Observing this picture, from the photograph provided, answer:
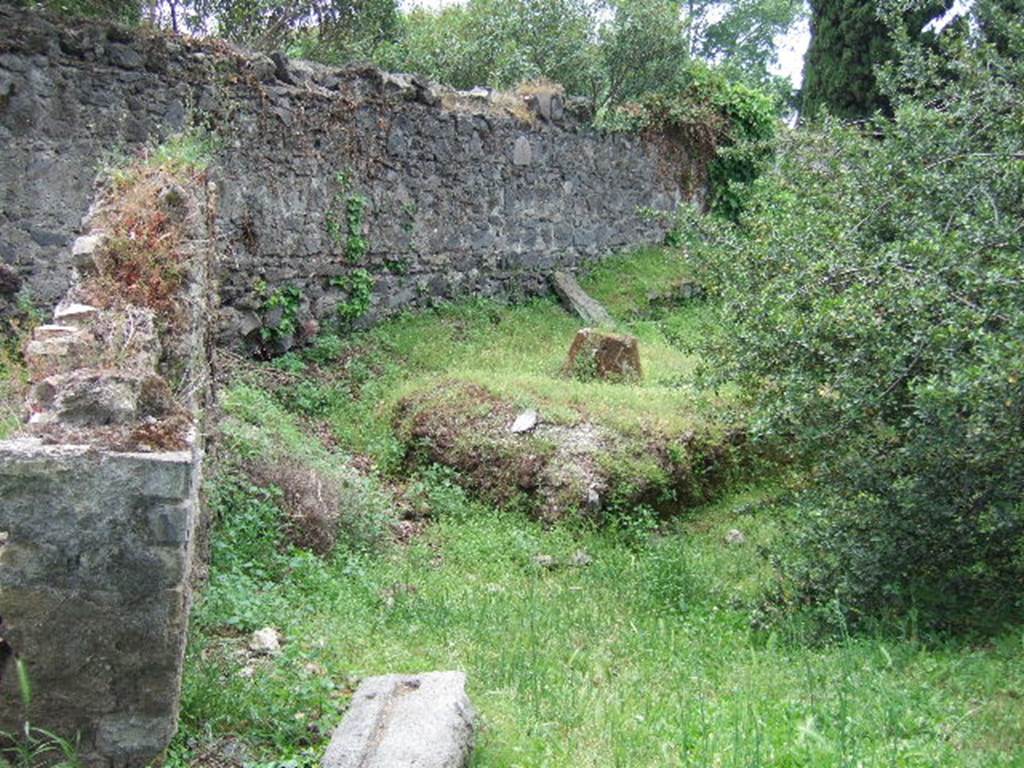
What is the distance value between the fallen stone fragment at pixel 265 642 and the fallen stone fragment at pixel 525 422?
12.1ft

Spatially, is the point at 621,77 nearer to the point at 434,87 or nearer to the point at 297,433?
the point at 434,87

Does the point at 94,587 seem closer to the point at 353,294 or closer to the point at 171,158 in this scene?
the point at 171,158

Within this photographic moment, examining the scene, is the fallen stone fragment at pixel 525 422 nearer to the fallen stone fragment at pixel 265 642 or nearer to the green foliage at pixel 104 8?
the fallen stone fragment at pixel 265 642

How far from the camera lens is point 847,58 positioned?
1811cm

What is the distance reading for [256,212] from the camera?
9.91 metres

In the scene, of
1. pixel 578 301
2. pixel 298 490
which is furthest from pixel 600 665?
pixel 578 301

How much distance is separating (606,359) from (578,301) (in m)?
3.35

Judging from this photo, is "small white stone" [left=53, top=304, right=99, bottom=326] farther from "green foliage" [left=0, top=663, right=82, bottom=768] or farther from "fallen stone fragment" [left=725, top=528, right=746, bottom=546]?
"fallen stone fragment" [left=725, top=528, right=746, bottom=546]

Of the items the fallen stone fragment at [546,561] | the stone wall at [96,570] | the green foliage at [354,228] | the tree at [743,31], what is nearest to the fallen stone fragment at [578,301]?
the green foliage at [354,228]

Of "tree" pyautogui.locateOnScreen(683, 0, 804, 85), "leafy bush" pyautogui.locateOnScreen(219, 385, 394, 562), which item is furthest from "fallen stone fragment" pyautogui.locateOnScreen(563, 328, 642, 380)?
"tree" pyautogui.locateOnScreen(683, 0, 804, 85)

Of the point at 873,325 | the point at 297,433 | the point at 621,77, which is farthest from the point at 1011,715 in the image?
the point at 621,77

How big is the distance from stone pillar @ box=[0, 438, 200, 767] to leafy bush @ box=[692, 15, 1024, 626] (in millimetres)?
3337

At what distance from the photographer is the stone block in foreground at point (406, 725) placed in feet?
11.8

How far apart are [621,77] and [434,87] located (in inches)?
293
